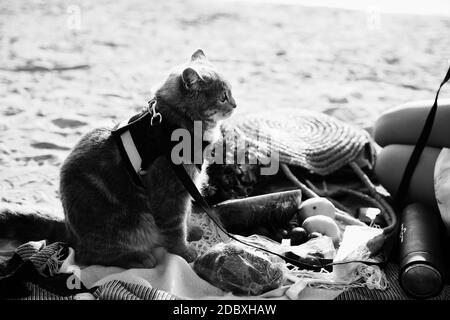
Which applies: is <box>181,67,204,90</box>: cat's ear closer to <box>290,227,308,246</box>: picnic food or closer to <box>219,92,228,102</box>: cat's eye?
<box>219,92,228,102</box>: cat's eye

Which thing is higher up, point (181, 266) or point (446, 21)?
point (446, 21)

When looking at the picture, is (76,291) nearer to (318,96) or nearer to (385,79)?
(318,96)

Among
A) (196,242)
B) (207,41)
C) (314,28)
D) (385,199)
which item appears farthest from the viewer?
(314,28)

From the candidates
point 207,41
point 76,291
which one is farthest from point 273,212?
point 207,41

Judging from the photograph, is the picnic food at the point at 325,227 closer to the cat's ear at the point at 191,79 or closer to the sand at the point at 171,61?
the cat's ear at the point at 191,79

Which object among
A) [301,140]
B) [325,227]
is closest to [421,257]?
[325,227]

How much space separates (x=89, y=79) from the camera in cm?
360

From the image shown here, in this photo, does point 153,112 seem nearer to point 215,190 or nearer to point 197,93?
point 197,93

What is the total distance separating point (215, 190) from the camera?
2268mm

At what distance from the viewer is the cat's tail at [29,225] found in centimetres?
194

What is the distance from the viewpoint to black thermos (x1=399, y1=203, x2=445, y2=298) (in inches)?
65.2

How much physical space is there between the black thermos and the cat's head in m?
0.82

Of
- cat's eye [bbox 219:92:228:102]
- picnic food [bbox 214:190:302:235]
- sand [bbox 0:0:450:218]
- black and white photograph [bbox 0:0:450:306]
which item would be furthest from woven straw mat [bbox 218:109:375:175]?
sand [bbox 0:0:450:218]

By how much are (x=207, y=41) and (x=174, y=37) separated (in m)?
0.29
